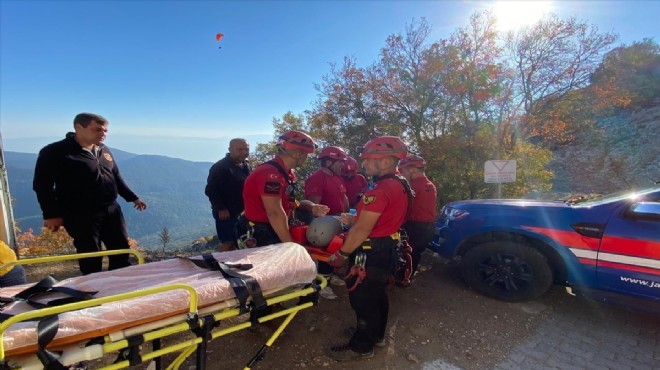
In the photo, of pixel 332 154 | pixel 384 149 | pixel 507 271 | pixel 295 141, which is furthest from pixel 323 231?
pixel 507 271

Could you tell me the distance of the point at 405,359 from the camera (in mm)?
3119

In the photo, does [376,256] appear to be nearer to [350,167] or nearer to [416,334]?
[416,334]

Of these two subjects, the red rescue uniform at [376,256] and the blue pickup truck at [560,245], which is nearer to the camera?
the red rescue uniform at [376,256]

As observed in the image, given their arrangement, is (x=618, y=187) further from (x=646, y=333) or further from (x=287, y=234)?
(x=287, y=234)

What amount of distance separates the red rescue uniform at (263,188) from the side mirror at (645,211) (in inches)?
132

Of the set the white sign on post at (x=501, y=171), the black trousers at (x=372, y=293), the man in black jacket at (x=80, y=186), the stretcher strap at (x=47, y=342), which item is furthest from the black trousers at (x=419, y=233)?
the stretcher strap at (x=47, y=342)

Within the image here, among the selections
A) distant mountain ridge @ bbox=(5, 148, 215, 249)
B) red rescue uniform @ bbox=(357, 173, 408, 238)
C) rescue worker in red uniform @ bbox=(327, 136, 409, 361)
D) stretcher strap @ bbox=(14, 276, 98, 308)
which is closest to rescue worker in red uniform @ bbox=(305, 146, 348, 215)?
rescue worker in red uniform @ bbox=(327, 136, 409, 361)

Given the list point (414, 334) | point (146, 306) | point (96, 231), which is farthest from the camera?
point (96, 231)

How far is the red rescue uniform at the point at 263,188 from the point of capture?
122 inches

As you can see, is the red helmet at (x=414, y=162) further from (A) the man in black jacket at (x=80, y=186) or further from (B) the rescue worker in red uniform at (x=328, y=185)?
(A) the man in black jacket at (x=80, y=186)

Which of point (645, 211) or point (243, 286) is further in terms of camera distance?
point (645, 211)

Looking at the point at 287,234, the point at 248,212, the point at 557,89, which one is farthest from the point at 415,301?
the point at 557,89

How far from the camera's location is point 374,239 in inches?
116

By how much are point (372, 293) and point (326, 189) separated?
5.68ft
